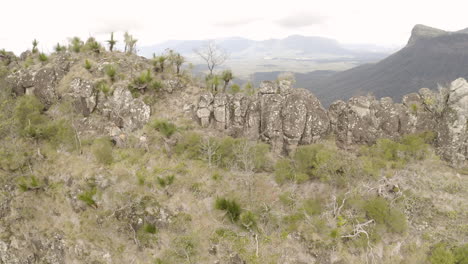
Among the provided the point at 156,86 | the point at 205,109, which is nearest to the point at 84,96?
the point at 156,86

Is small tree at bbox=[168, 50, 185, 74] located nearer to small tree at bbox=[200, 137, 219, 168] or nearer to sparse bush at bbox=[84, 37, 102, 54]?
sparse bush at bbox=[84, 37, 102, 54]

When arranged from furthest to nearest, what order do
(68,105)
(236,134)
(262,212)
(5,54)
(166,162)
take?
1. (5,54)
2. (68,105)
3. (236,134)
4. (166,162)
5. (262,212)

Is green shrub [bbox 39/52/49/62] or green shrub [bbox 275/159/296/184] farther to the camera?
green shrub [bbox 39/52/49/62]

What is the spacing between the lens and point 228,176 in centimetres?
2345

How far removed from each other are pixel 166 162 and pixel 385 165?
832 inches

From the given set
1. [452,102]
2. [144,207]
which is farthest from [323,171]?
[144,207]

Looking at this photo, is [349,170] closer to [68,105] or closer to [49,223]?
[49,223]

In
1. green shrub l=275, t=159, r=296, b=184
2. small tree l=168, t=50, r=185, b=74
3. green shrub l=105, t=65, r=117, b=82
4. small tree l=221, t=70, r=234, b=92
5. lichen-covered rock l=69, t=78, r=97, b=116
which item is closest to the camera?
green shrub l=275, t=159, r=296, b=184

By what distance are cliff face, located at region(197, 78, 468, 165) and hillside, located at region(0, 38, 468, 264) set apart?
117 millimetres

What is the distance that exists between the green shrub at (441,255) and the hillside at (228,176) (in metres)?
0.08

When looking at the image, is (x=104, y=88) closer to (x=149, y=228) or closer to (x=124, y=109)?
(x=124, y=109)

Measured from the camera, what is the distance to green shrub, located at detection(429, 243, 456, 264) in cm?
1555

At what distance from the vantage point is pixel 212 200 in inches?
850

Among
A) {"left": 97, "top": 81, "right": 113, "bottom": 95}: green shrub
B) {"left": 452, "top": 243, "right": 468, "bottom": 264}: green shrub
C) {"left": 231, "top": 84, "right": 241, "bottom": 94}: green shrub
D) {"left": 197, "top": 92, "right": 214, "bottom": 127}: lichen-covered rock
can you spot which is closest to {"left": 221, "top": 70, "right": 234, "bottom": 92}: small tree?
{"left": 231, "top": 84, "right": 241, "bottom": 94}: green shrub
